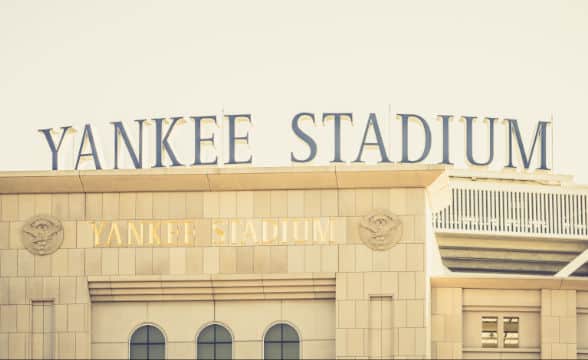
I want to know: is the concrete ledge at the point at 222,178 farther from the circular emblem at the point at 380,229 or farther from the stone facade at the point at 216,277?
the circular emblem at the point at 380,229

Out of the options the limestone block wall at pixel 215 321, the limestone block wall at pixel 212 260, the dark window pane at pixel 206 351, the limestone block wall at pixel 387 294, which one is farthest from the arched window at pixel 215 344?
the limestone block wall at pixel 387 294

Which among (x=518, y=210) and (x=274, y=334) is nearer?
(x=274, y=334)

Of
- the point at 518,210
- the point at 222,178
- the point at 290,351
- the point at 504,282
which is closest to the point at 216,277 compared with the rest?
the point at 222,178

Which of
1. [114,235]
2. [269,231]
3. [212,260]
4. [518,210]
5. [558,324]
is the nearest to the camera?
[269,231]

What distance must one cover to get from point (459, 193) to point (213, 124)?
116 metres

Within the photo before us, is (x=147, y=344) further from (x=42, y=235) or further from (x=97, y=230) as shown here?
(x=42, y=235)

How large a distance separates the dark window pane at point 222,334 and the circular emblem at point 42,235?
6.27 metres

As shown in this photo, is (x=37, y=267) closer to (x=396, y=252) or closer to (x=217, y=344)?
(x=217, y=344)

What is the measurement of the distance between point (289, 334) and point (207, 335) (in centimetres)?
288

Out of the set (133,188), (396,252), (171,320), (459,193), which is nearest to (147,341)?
(171,320)

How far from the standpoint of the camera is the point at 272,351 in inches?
2317

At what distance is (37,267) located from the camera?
5869 cm

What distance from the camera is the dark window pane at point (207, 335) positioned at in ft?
193

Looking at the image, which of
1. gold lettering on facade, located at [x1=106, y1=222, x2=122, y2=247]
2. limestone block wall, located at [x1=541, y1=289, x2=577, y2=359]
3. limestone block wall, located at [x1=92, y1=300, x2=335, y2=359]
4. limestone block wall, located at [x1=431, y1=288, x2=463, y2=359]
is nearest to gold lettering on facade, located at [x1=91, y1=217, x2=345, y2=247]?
gold lettering on facade, located at [x1=106, y1=222, x2=122, y2=247]
